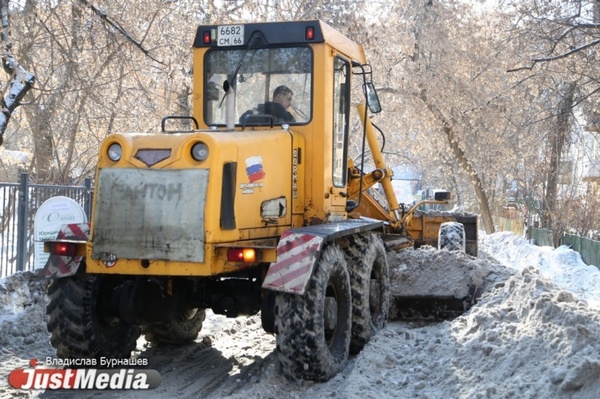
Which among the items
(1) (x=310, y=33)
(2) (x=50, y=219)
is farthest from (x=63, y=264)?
(2) (x=50, y=219)

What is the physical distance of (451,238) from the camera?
12492 mm

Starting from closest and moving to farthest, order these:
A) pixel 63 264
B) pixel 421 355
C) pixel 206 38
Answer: pixel 63 264 < pixel 421 355 < pixel 206 38

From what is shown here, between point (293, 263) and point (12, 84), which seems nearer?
point (293, 263)

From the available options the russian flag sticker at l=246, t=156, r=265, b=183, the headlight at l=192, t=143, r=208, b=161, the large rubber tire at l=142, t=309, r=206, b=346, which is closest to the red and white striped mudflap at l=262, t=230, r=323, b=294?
the russian flag sticker at l=246, t=156, r=265, b=183

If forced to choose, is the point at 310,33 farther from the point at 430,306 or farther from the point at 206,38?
the point at 430,306

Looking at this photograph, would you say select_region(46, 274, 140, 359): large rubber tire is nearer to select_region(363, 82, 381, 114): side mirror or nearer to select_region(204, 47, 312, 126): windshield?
select_region(204, 47, 312, 126): windshield

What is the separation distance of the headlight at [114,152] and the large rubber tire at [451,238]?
7.05 meters

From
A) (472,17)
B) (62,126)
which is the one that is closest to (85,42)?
(62,126)

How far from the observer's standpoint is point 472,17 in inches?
1066

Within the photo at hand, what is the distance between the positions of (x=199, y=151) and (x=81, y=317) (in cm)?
181

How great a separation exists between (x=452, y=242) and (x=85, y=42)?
7222 millimetres

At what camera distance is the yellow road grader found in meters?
6.31

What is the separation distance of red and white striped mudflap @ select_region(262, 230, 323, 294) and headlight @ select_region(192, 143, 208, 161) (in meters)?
0.95

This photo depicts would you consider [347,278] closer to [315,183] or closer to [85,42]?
[315,183]
